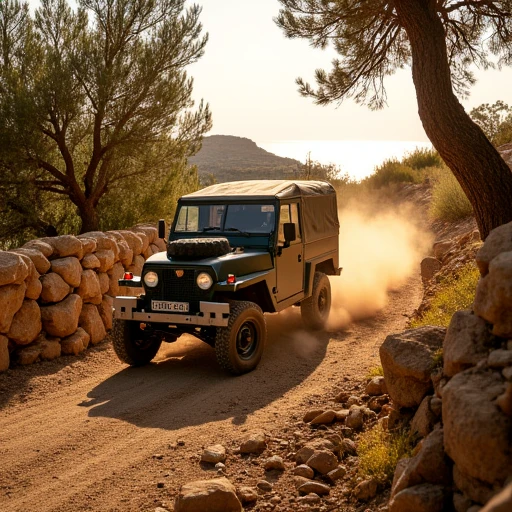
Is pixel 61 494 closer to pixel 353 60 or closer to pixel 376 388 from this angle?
pixel 376 388

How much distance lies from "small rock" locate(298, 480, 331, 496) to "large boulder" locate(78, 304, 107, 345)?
493 cm

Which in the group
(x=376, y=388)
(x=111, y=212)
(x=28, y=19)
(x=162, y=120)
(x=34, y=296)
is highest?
(x=28, y=19)

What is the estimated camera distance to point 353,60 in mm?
10414

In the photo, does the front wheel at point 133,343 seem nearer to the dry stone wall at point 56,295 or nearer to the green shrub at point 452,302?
the dry stone wall at point 56,295

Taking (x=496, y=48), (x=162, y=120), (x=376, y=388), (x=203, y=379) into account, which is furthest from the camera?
(x=162, y=120)

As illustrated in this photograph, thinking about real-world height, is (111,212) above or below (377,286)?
above

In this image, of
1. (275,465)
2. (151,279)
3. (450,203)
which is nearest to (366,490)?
(275,465)

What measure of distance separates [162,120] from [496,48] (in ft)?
23.4

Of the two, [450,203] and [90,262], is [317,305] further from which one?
[450,203]

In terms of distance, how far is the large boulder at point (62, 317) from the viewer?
755 centimetres

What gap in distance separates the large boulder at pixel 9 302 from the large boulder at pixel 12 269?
0.10 meters

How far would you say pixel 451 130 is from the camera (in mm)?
6676

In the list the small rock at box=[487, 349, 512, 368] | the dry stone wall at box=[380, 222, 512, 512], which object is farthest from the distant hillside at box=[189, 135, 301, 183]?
the small rock at box=[487, 349, 512, 368]

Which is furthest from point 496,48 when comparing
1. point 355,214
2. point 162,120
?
point 355,214
